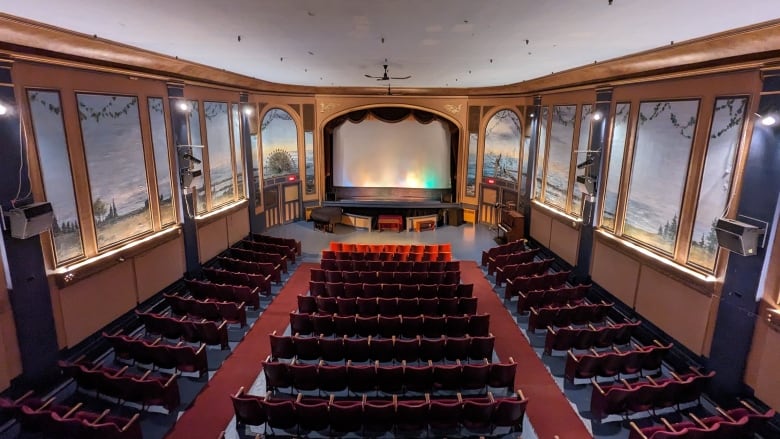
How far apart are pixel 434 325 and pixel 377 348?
140 cm

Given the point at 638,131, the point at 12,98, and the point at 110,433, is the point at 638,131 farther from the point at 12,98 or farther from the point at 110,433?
the point at 12,98

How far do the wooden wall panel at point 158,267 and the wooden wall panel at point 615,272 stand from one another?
11.0 meters

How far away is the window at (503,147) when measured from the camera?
16.5 meters

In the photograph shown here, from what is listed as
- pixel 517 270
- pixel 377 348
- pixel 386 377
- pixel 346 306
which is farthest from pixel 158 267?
pixel 517 270

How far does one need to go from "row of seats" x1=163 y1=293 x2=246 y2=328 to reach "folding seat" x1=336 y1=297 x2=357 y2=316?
2.03 meters

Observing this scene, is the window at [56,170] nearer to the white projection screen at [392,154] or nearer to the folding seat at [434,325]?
the folding seat at [434,325]

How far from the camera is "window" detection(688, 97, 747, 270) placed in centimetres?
692

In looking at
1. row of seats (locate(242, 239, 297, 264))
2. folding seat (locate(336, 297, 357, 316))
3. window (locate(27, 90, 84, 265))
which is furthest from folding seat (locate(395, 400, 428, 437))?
Result: row of seats (locate(242, 239, 297, 264))

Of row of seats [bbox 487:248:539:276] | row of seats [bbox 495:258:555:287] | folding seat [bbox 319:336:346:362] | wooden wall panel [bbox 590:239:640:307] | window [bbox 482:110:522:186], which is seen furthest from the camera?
window [bbox 482:110:522:186]

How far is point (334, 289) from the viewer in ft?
32.0

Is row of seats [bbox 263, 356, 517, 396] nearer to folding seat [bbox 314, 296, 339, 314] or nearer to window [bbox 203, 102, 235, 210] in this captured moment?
folding seat [bbox 314, 296, 339, 314]

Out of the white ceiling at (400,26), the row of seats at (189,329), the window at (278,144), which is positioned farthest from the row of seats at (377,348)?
the window at (278,144)

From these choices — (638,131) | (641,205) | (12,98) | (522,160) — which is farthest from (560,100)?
(12,98)

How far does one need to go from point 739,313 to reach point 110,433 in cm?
929
